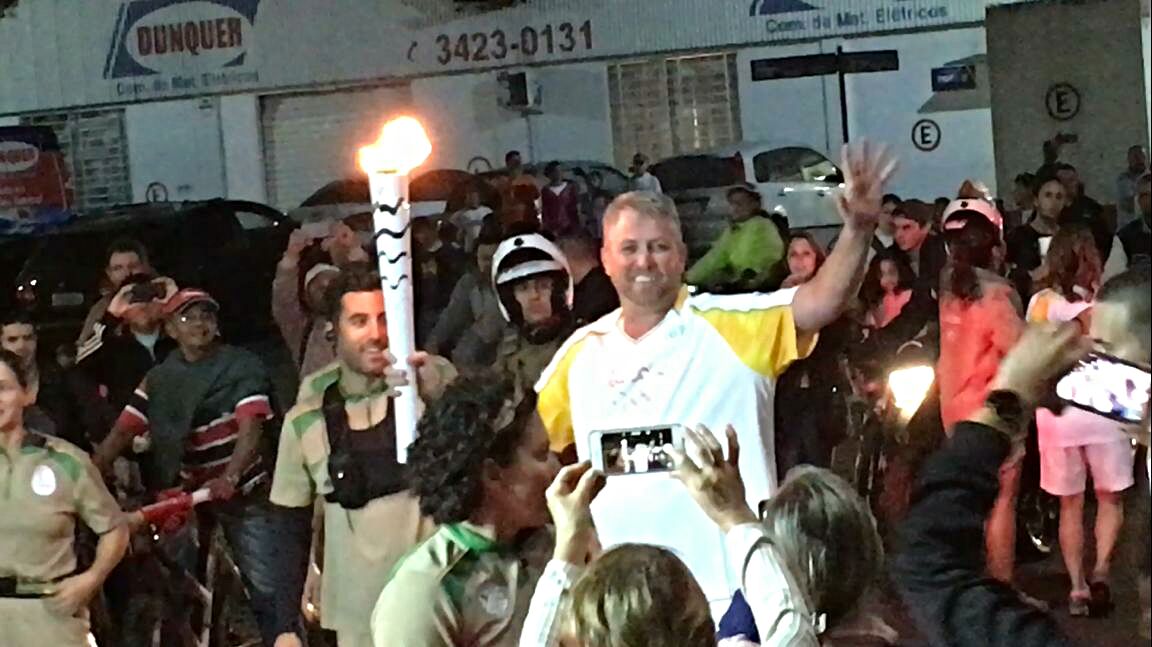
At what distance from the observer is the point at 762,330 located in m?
3.71

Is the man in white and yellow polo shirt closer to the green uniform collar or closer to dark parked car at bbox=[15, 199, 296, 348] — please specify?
the green uniform collar

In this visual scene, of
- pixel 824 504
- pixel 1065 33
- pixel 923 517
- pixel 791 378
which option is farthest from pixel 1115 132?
pixel 923 517

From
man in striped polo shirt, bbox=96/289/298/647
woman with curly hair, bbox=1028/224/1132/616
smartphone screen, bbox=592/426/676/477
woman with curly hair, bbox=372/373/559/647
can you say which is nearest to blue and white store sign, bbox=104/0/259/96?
man in striped polo shirt, bbox=96/289/298/647

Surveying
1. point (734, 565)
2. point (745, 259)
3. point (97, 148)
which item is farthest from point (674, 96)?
point (734, 565)

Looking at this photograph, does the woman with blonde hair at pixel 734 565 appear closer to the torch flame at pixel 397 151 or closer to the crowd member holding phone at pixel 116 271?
the torch flame at pixel 397 151

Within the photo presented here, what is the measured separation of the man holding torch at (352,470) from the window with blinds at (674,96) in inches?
350

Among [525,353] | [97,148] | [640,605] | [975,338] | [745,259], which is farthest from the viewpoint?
[97,148]

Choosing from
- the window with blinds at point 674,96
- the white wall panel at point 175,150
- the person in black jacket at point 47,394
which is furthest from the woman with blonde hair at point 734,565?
the window with blinds at point 674,96

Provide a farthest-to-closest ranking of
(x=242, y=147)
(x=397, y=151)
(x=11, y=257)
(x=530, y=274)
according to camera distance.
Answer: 1. (x=242, y=147)
2. (x=11, y=257)
3. (x=530, y=274)
4. (x=397, y=151)

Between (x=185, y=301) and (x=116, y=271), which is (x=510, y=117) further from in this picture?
(x=185, y=301)

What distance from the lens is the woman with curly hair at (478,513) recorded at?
9.12 feet

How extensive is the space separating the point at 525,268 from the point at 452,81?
833cm

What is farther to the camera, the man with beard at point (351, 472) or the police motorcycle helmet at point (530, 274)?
the police motorcycle helmet at point (530, 274)

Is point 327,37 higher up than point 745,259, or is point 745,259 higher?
point 327,37
